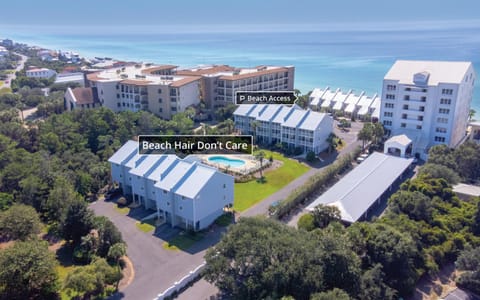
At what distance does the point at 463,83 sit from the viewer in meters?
55.8

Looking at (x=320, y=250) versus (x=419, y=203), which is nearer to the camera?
(x=320, y=250)

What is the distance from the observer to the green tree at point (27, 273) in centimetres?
2520

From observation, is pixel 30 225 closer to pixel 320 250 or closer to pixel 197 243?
pixel 197 243

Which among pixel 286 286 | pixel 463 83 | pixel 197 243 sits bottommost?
pixel 197 243

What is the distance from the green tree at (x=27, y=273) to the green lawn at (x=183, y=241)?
9808 millimetres

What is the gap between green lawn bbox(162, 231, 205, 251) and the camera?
33.9 metres

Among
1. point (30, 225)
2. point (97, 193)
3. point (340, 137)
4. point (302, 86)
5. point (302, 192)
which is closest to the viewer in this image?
point (30, 225)

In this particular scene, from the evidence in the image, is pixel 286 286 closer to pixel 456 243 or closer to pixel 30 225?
pixel 456 243

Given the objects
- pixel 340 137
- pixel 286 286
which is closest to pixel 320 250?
pixel 286 286

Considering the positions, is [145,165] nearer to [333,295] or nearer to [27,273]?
[27,273]

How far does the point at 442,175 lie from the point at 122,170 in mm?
35636

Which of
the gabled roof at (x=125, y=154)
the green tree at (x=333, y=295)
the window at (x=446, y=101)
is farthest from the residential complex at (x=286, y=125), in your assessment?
the green tree at (x=333, y=295)

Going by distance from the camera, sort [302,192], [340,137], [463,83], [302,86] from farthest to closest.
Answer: [302,86], [340,137], [463,83], [302,192]

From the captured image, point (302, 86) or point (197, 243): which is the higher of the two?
point (302, 86)
